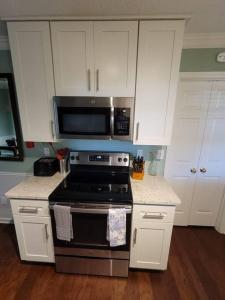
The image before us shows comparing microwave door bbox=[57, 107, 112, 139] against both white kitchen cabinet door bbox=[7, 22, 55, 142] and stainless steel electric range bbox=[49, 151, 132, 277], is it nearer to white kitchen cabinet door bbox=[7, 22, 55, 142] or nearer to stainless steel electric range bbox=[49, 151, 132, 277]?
white kitchen cabinet door bbox=[7, 22, 55, 142]

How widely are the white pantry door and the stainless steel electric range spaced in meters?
1.17

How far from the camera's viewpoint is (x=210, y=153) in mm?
2172

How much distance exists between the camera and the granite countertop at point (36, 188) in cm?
150

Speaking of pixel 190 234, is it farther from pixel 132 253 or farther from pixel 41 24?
pixel 41 24

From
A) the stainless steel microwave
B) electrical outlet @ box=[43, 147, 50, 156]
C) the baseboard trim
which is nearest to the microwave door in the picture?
the stainless steel microwave

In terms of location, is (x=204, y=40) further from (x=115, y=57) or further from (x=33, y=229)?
(x=33, y=229)

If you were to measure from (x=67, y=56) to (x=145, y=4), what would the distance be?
2.49ft

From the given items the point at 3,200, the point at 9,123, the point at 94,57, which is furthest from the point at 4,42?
the point at 3,200

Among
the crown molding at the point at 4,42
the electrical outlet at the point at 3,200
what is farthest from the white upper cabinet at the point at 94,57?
the electrical outlet at the point at 3,200

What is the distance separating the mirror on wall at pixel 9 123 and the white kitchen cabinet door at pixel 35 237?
0.93 m

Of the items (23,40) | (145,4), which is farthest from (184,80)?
(23,40)

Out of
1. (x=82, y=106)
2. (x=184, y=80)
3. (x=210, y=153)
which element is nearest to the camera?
(x=82, y=106)

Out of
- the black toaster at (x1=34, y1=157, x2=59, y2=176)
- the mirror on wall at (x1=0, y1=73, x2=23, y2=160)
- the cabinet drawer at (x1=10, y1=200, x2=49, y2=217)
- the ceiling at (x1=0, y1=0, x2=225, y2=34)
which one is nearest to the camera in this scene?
the ceiling at (x1=0, y1=0, x2=225, y2=34)

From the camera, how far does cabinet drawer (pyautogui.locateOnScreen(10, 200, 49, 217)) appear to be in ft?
4.96
